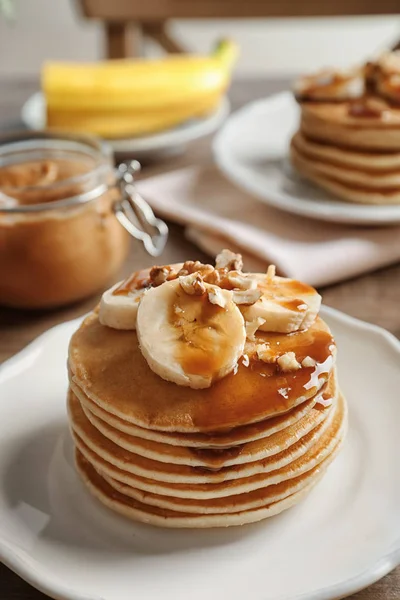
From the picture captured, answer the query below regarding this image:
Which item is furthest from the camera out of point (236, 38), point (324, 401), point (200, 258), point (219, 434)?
point (236, 38)

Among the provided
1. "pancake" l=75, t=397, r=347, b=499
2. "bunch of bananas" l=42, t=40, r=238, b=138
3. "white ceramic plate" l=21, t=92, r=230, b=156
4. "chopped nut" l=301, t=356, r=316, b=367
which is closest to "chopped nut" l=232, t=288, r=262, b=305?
"chopped nut" l=301, t=356, r=316, b=367

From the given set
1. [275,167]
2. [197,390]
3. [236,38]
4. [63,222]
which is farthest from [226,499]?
[236,38]

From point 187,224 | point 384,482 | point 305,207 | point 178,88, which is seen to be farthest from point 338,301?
point 178,88

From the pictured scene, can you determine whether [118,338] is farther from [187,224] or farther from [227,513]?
[187,224]

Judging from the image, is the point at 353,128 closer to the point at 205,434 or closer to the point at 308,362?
the point at 308,362

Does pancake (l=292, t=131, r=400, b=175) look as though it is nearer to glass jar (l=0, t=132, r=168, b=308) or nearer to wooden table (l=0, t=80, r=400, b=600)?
wooden table (l=0, t=80, r=400, b=600)
